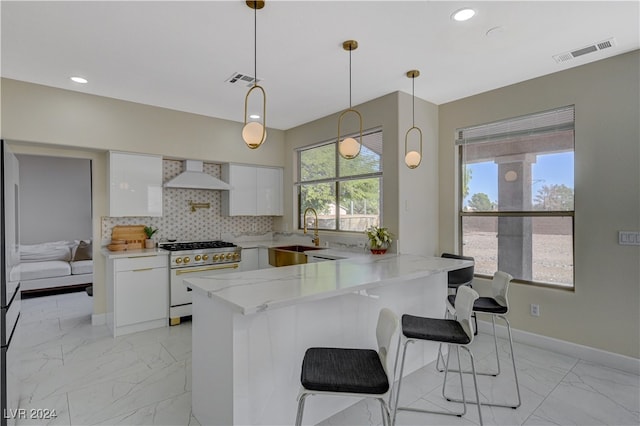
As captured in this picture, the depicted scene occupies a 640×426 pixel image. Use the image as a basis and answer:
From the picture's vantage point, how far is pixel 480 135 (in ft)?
13.0

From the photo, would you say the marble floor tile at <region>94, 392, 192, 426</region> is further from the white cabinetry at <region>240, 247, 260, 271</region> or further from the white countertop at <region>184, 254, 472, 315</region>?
the white cabinetry at <region>240, 247, 260, 271</region>

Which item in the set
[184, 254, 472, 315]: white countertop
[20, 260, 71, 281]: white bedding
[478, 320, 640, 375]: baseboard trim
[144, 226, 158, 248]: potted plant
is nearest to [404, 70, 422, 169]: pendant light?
[184, 254, 472, 315]: white countertop

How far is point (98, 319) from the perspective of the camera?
163 inches

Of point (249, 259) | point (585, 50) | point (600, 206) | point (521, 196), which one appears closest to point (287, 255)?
point (249, 259)

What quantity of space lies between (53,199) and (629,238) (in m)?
8.62

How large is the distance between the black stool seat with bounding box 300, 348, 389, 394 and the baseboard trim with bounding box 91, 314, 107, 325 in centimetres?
360

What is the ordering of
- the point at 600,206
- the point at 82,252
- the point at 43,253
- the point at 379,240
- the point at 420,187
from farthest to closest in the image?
the point at 82,252 → the point at 43,253 → the point at 420,187 → the point at 379,240 → the point at 600,206

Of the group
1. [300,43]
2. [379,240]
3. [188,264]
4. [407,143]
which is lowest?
[188,264]

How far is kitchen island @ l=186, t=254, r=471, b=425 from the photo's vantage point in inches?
70.3

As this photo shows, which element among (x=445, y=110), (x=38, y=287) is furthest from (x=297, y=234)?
(x=38, y=287)

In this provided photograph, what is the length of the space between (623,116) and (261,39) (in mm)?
3169

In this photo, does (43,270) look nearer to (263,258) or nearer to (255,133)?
(263,258)

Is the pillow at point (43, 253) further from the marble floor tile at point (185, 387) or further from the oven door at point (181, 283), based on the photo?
the oven door at point (181, 283)

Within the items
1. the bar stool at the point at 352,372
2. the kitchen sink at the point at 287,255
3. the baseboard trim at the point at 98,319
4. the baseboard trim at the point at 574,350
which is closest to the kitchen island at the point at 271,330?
the bar stool at the point at 352,372
